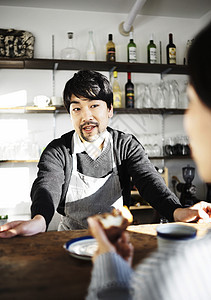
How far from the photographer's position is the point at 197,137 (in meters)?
0.55

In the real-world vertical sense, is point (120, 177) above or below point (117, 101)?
below

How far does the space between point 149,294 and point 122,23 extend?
3.33 metres

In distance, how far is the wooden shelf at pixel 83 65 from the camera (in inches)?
115

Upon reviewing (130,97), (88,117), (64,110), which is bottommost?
(88,117)

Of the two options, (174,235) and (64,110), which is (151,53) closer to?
(64,110)

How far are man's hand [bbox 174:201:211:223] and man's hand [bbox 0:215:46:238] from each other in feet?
1.74

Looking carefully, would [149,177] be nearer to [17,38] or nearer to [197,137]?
[197,137]

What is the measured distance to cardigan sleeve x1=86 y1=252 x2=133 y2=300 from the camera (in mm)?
524

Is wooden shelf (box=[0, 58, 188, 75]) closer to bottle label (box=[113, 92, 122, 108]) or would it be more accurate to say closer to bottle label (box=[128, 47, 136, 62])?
bottle label (box=[128, 47, 136, 62])

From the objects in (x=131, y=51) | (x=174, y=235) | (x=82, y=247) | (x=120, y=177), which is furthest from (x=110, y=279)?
(x=131, y=51)

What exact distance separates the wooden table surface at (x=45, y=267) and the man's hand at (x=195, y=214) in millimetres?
123

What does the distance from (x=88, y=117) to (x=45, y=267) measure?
878mm

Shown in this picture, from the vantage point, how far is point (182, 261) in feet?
1.53

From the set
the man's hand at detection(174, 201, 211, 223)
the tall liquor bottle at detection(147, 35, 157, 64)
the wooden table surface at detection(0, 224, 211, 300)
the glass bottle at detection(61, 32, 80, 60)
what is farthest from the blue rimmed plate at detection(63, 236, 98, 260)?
the tall liquor bottle at detection(147, 35, 157, 64)
